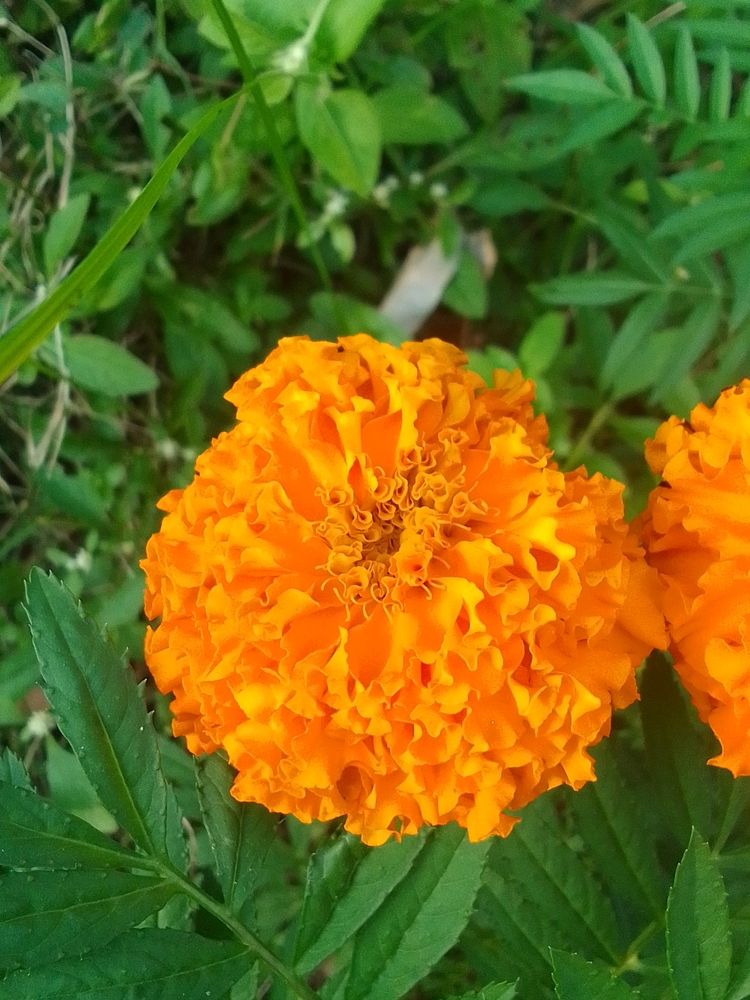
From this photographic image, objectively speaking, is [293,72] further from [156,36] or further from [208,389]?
[208,389]

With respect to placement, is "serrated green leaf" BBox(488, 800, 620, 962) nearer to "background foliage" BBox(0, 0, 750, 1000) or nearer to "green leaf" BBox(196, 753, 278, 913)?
"background foliage" BBox(0, 0, 750, 1000)

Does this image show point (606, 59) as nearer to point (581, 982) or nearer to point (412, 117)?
point (412, 117)

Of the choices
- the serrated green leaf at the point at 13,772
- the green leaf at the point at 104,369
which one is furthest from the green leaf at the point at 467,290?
the serrated green leaf at the point at 13,772

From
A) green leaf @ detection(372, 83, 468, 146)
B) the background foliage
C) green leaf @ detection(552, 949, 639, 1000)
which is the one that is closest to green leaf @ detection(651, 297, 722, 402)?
the background foliage

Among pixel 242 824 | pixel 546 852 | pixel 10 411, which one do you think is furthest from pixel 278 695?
pixel 10 411

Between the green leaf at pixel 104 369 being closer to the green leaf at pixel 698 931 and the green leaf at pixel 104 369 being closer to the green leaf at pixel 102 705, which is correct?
the green leaf at pixel 102 705
